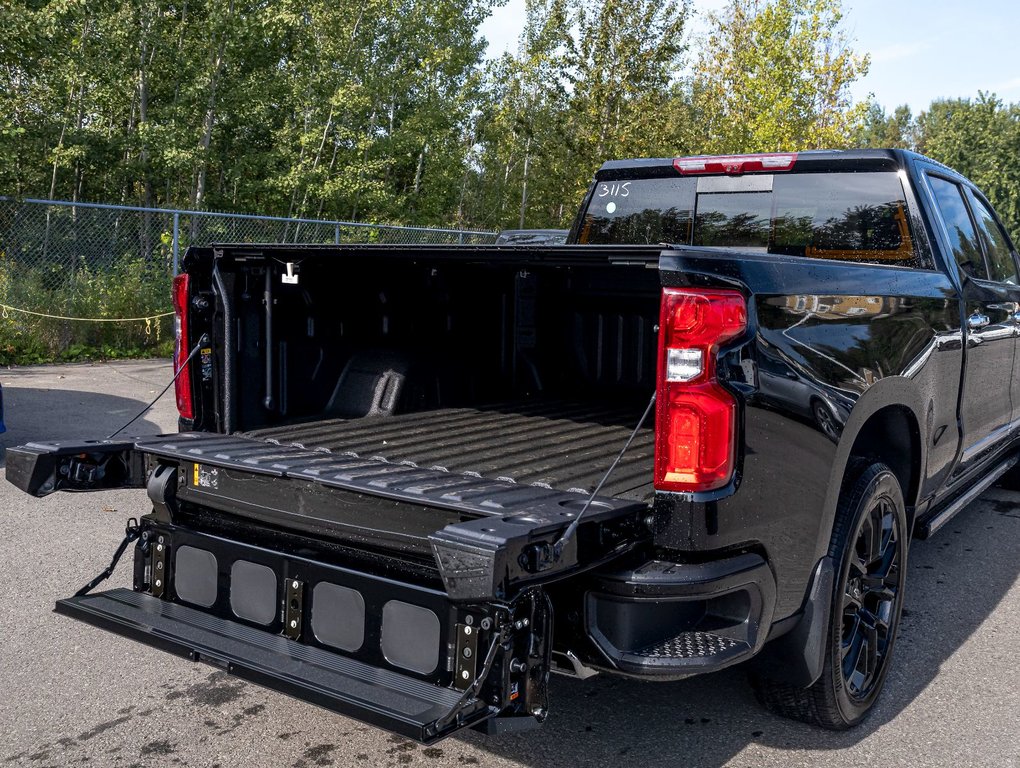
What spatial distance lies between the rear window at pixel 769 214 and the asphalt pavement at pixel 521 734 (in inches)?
70.0

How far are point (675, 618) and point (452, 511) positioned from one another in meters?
0.66

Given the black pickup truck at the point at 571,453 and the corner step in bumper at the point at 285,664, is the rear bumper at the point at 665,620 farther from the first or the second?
the corner step in bumper at the point at 285,664

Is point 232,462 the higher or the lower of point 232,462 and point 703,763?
the higher

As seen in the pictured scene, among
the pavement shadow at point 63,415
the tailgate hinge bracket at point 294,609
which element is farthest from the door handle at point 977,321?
the pavement shadow at point 63,415

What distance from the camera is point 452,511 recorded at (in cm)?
255

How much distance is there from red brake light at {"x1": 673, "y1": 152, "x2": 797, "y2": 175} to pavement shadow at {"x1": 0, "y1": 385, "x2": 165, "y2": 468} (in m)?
5.03

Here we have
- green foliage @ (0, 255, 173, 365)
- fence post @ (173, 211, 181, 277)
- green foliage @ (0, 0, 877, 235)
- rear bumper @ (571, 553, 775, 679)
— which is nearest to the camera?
rear bumper @ (571, 553, 775, 679)

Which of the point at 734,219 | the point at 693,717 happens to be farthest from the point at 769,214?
the point at 693,717

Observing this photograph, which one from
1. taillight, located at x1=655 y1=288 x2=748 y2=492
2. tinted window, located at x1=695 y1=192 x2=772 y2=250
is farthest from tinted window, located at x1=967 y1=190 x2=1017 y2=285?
taillight, located at x1=655 y1=288 x2=748 y2=492

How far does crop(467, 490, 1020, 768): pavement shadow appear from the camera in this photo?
3.13m

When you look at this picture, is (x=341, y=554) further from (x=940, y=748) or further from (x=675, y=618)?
(x=940, y=748)

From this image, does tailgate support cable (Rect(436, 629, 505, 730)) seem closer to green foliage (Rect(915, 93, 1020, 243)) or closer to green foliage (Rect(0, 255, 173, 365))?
green foliage (Rect(0, 255, 173, 365))

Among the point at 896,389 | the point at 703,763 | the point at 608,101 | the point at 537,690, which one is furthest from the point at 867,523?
the point at 608,101

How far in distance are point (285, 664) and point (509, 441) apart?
137cm
